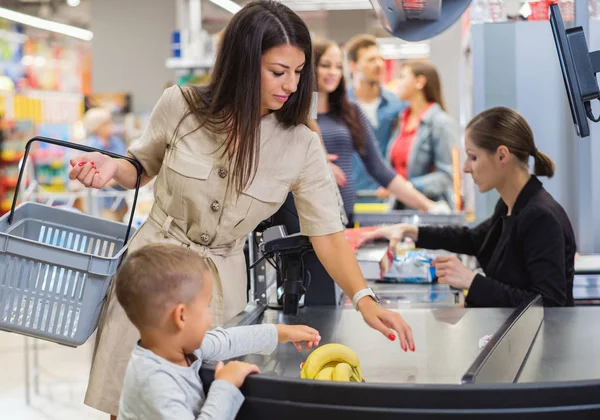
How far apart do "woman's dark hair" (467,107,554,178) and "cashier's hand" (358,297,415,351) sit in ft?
3.03

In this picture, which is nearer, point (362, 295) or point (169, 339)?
point (169, 339)

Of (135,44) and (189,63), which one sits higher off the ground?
(135,44)

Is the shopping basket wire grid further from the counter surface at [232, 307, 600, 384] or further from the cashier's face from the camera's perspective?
the cashier's face

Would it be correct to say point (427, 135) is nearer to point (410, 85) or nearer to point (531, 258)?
point (410, 85)

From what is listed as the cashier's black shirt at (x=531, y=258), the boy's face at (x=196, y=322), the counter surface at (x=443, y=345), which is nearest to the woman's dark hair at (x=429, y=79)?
the cashier's black shirt at (x=531, y=258)

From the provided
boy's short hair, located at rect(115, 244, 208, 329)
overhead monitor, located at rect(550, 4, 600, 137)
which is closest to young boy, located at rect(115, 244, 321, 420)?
boy's short hair, located at rect(115, 244, 208, 329)

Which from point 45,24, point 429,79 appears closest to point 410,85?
point 429,79

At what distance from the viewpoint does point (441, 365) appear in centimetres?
187

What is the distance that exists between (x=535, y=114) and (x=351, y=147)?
1.04 metres

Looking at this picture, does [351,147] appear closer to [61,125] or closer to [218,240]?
[218,240]

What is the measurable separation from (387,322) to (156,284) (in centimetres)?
70

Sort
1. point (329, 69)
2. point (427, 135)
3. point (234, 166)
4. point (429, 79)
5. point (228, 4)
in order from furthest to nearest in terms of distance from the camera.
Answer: point (228, 4), point (429, 79), point (427, 135), point (329, 69), point (234, 166)

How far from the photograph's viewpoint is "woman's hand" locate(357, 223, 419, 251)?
3.17 meters

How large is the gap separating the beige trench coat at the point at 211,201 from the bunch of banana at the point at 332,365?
0.56 metres
